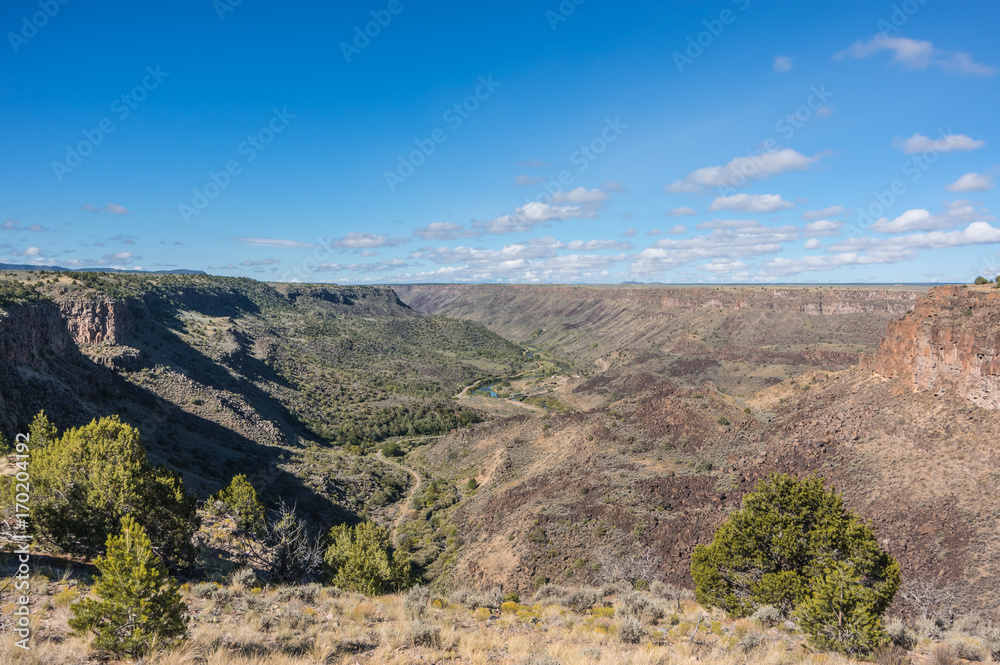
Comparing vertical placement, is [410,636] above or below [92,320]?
below

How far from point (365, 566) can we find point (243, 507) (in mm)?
9142

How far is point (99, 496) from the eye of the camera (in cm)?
1748

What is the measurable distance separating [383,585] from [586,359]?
135m

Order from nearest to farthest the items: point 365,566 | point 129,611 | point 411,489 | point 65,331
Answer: point 129,611
point 365,566
point 65,331
point 411,489

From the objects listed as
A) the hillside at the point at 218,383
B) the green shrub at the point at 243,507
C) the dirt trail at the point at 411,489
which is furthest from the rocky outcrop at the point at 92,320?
the green shrub at the point at 243,507

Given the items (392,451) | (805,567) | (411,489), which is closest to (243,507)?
(411,489)

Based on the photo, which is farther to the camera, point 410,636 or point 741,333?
point 741,333

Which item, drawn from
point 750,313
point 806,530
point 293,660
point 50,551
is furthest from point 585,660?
point 750,313

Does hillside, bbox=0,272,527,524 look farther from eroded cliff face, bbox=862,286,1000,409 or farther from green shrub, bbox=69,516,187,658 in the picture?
eroded cliff face, bbox=862,286,1000,409

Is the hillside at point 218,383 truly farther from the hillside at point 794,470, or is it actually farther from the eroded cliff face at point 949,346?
the eroded cliff face at point 949,346

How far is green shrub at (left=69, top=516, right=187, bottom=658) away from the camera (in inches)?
364

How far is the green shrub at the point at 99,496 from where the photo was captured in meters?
16.8

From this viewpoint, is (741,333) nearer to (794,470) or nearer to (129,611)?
(794,470)

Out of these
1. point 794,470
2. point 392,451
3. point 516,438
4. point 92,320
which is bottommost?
point 392,451
